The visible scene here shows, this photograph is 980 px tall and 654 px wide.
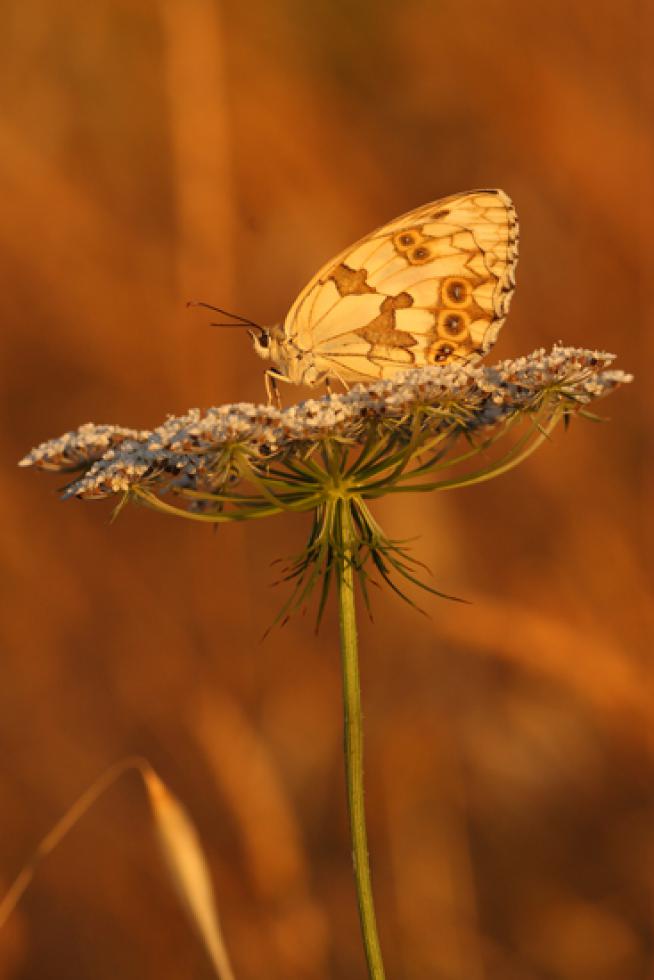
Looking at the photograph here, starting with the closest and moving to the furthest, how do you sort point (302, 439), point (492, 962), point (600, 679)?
point (302, 439) → point (492, 962) → point (600, 679)

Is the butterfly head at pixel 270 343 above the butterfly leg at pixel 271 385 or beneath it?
above

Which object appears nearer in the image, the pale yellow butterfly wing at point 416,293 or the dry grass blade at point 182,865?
the dry grass blade at point 182,865

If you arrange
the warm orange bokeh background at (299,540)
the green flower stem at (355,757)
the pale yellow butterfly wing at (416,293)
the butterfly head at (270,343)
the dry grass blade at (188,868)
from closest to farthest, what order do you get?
the green flower stem at (355,757) < the dry grass blade at (188,868) < the pale yellow butterfly wing at (416,293) < the butterfly head at (270,343) < the warm orange bokeh background at (299,540)

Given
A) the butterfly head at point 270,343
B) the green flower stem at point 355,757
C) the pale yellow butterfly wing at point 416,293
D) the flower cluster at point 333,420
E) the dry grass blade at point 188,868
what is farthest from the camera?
the butterfly head at point 270,343

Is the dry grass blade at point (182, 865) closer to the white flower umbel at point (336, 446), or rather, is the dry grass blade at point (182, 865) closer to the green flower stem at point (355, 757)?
the green flower stem at point (355, 757)

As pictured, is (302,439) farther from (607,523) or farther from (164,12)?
(164,12)

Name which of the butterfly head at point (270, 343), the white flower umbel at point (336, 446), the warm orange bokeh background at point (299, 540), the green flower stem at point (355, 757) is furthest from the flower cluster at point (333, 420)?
the warm orange bokeh background at point (299, 540)

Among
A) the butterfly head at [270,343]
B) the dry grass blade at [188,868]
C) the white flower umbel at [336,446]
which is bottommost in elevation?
the dry grass blade at [188,868]

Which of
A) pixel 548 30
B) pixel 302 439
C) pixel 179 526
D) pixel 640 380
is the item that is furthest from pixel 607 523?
pixel 302 439
